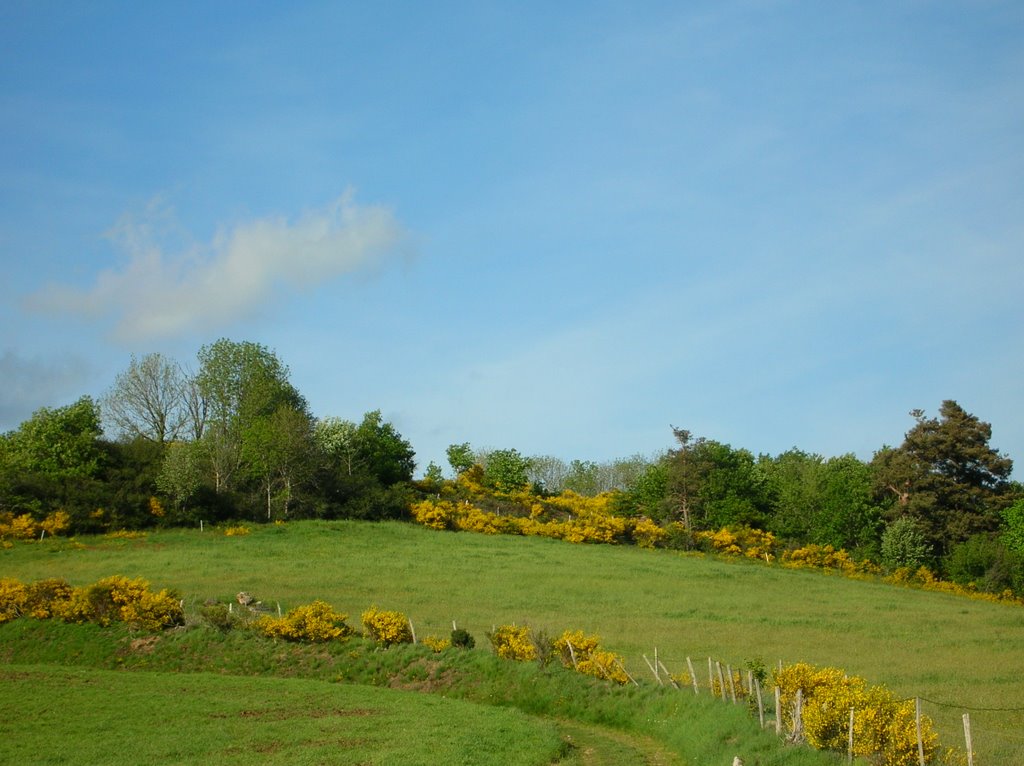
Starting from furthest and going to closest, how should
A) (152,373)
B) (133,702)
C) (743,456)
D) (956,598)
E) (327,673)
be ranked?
Answer: (743,456), (152,373), (956,598), (327,673), (133,702)

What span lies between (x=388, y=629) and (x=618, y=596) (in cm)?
2183

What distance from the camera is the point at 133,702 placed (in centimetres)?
2564

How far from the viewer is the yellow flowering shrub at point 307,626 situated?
3488 cm

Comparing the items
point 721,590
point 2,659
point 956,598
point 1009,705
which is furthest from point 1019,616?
point 2,659

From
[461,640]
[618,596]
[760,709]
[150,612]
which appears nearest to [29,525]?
[150,612]

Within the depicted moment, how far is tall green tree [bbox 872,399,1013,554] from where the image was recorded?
77.6 metres

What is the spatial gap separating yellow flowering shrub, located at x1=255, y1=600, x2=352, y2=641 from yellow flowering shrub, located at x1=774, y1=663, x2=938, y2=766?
19.6 meters

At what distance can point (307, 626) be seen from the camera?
35000mm

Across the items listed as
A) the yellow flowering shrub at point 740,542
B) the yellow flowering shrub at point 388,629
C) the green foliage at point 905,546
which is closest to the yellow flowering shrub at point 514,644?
the yellow flowering shrub at point 388,629

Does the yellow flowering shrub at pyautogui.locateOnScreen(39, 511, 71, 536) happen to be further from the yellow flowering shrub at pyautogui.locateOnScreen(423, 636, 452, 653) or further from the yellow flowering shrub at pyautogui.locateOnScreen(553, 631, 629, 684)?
the yellow flowering shrub at pyautogui.locateOnScreen(553, 631, 629, 684)

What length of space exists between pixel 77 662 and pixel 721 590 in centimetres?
3875

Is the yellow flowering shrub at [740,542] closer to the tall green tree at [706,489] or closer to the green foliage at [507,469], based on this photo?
the tall green tree at [706,489]

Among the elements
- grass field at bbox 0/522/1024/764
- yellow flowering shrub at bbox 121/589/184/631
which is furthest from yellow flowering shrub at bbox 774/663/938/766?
yellow flowering shrub at bbox 121/589/184/631

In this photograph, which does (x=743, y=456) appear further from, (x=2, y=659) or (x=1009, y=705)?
(x=2, y=659)
